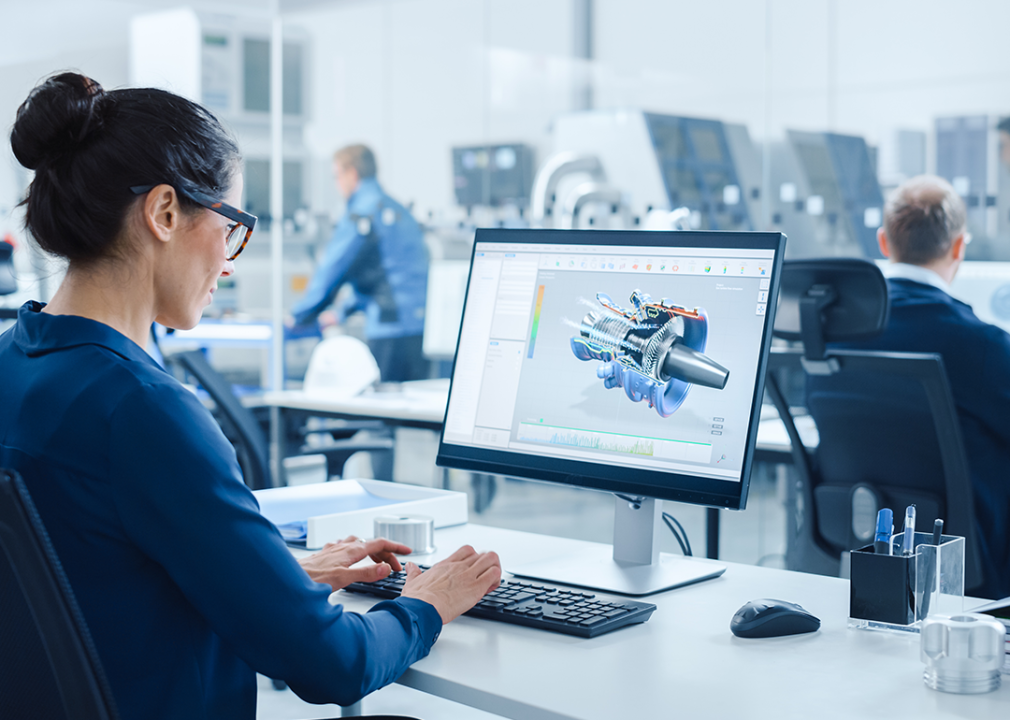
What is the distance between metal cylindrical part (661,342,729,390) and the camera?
127 cm

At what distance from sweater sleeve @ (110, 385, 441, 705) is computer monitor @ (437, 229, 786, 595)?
47cm

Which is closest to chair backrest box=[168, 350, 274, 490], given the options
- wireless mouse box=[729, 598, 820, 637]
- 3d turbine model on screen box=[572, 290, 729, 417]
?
3d turbine model on screen box=[572, 290, 729, 417]

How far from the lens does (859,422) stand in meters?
2.15

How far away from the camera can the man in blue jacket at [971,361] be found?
2143 mm

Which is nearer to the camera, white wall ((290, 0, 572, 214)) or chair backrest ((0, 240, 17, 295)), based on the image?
chair backrest ((0, 240, 17, 295))

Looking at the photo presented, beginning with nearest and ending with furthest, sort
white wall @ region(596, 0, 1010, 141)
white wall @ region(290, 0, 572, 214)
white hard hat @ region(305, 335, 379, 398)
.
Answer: white hard hat @ region(305, 335, 379, 398) → white wall @ region(596, 0, 1010, 141) → white wall @ region(290, 0, 572, 214)

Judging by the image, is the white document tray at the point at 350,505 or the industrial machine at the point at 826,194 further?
the industrial machine at the point at 826,194

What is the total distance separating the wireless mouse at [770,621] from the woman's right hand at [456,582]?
0.86ft

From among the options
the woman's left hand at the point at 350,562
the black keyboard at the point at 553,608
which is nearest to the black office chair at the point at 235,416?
the woman's left hand at the point at 350,562

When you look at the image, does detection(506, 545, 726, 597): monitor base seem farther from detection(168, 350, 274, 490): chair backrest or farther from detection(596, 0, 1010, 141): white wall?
detection(596, 0, 1010, 141): white wall

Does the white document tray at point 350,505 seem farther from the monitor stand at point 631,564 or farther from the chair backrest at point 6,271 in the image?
the chair backrest at point 6,271

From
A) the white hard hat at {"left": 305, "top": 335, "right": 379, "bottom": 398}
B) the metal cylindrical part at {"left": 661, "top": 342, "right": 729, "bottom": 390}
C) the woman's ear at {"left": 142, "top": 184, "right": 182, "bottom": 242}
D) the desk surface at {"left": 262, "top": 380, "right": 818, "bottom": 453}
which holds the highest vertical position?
the woman's ear at {"left": 142, "top": 184, "right": 182, "bottom": 242}

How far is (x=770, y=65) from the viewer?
14.3 feet

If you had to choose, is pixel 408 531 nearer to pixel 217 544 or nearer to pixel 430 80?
pixel 217 544
